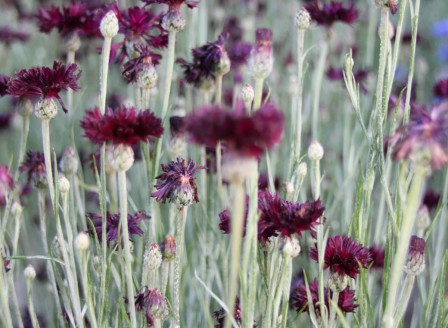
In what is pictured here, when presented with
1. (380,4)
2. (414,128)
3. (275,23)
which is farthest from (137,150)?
(275,23)

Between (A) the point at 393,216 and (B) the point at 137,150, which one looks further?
Result: (B) the point at 137,150

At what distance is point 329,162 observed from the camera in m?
1.88

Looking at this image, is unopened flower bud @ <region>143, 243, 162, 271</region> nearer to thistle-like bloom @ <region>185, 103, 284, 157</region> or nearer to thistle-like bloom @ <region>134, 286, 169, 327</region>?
thistle-like bloom @ <region>134, 286, 169, 327</region>

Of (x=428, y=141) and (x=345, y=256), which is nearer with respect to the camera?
(x=428, y=141)

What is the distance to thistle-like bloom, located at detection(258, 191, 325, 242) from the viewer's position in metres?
0.83

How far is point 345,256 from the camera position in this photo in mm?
914

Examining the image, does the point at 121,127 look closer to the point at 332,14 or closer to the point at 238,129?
the point at 238,129

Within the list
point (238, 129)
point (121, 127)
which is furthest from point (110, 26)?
point (238, 129)

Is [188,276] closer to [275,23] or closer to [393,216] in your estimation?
[393,216]

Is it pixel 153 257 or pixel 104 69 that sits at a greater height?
pixel 104 69

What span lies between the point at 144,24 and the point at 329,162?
0.86 m

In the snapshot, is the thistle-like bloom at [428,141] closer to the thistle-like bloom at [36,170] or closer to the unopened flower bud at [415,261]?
the unopened flower bud at [415,261]

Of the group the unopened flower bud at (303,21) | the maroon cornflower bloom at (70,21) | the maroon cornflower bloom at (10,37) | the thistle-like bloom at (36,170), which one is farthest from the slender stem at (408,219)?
the maroon cornflower bloom at (10,37)

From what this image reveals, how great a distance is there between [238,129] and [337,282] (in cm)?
40
